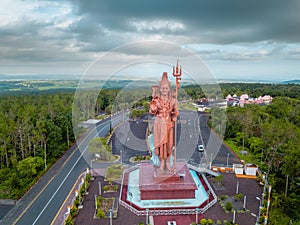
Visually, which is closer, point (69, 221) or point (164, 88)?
point (69, 221)

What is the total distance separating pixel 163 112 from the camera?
15.8 meters

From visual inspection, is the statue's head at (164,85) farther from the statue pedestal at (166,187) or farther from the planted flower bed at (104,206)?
the planted flower bed at (104,206)

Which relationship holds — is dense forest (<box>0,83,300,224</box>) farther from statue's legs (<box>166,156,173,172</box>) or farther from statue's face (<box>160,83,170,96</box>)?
statue's legs (<box>166,156,173,172</box>)

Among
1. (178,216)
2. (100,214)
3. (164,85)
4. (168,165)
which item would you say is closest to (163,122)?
(164,85)

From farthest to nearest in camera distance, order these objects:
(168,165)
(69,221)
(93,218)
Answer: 1. (168,165)
2. (93,218)
3. (69,221)

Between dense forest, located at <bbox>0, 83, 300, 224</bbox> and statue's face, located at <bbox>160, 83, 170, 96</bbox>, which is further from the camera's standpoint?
dense forest, located at <bbox>0, 83, 300, 224</bbox>

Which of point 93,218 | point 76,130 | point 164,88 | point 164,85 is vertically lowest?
point 93,218

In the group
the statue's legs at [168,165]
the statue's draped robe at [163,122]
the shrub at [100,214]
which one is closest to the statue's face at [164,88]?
the statue's draped robe at [163,122]

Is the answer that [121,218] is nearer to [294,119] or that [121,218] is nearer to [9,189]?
[9,189]

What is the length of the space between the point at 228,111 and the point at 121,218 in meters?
28.1

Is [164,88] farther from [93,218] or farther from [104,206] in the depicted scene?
[93,218]

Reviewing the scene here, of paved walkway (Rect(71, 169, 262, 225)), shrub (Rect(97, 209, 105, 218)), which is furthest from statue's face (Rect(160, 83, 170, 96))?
shrub (Rect(97, 209, 105, 218))

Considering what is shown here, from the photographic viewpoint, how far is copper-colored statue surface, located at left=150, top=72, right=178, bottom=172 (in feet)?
51.4

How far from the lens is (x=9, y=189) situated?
1997 centimetres
